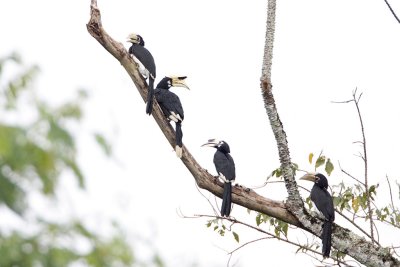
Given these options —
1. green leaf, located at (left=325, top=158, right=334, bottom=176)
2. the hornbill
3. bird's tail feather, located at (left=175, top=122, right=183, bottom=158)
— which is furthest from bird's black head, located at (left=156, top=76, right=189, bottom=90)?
green leaf, located at (left=325, top=158, right=334, bottom=176)

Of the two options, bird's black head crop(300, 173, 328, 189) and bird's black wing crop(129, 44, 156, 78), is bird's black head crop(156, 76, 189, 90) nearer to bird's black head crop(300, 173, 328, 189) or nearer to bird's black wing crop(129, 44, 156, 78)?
bird's black wing crop(129, 44, 156, 78)

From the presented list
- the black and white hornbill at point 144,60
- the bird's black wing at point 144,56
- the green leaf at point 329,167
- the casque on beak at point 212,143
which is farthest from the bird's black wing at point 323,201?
the bird's black wing at point 144,56

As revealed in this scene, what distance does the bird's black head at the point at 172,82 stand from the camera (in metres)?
6.05

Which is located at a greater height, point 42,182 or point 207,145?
point 207,145

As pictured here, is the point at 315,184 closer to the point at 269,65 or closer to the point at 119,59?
the point at 269,65

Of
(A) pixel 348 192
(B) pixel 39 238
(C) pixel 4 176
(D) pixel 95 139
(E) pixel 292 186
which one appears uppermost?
(A) pixel 348 192

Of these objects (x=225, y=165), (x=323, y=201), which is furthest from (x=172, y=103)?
(x=323, y=201)

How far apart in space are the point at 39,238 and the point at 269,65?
11.4ft

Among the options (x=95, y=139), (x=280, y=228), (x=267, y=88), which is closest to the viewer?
(x=95, y=139)

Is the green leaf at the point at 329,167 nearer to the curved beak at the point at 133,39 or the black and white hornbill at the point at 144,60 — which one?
the black and white hornbill at the point at 144,60

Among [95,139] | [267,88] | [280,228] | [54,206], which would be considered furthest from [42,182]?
[280,228]

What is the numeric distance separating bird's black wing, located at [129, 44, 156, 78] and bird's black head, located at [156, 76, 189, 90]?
1.11 ft

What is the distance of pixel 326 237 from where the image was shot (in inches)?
200

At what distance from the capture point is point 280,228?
18.6 ft
